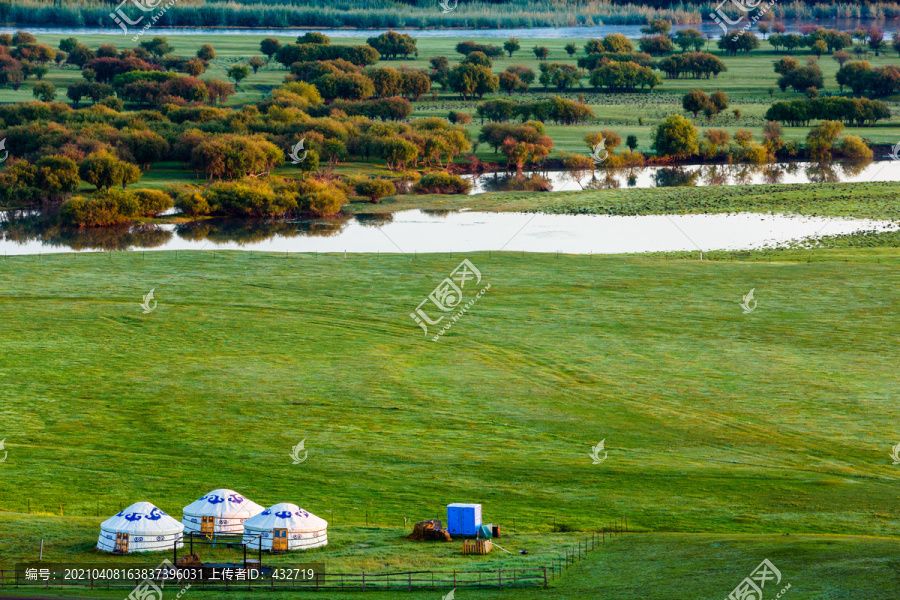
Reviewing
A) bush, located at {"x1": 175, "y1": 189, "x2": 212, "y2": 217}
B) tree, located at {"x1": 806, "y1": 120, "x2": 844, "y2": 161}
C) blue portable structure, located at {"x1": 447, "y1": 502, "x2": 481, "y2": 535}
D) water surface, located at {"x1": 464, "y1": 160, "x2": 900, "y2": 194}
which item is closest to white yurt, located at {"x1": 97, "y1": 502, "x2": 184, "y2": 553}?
blue portable structure, located at {"x1": 447, "y1": 502, "x2": 481, "y2": 535}

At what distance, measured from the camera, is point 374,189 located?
15800 centimetres

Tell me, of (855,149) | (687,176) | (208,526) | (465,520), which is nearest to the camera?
(208,526)

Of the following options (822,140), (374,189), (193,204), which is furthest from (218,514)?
(822,140)

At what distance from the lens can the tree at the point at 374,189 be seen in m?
158

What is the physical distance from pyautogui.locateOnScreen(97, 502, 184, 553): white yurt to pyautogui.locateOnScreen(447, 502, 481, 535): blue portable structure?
37.5ft

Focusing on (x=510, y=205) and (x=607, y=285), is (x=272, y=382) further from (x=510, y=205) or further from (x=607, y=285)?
(x=510, y=205)

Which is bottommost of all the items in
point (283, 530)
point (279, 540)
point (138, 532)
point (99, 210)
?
point (279, 540)

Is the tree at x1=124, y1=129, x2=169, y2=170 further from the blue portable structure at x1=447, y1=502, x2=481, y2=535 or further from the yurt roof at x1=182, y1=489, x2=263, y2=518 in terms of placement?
the blue portable structure at x1=447, y1=502, x2=481, y2=535

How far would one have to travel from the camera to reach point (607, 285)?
106500mm

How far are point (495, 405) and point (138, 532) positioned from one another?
31444 mm

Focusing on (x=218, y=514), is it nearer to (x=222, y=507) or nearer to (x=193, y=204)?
(x=222, y=507)

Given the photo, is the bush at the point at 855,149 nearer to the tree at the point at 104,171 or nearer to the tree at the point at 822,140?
the tree at the point at 822,140

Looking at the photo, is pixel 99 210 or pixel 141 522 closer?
pixel 141 522

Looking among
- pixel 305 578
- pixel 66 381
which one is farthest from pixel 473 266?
pixel 305 578
